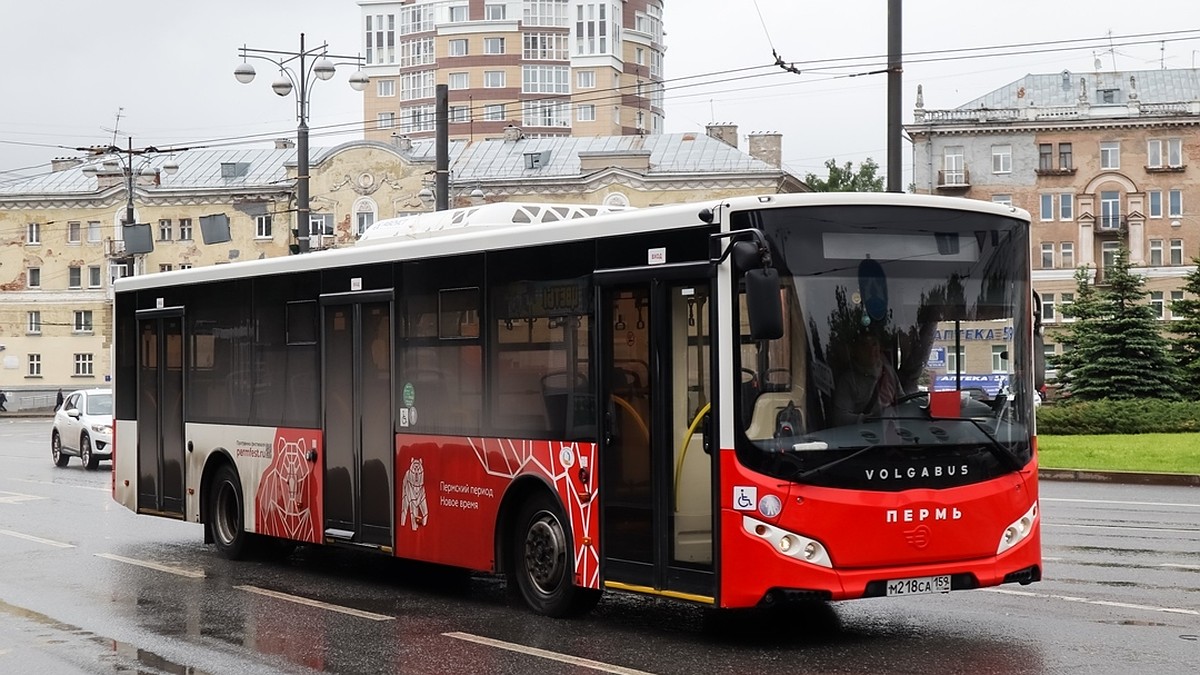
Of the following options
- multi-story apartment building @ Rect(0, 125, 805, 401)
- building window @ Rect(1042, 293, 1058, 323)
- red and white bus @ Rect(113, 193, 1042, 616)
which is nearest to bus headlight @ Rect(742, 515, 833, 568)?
red and white bus @ Rect(113, 193, 1042, 616)

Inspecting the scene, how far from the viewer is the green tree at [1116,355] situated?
4906 cm

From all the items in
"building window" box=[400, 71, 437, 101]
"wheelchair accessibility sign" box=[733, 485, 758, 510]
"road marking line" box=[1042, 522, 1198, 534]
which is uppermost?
"building window" box=[400, 71, 437, 101]

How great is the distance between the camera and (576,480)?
11.5 metres

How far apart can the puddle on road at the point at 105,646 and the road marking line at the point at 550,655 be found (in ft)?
5.95

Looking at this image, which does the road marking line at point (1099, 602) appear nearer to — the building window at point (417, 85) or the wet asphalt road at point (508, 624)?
the wet asphalt road at point (508, 624)

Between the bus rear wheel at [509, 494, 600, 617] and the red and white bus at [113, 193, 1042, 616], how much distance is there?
0.06 ft

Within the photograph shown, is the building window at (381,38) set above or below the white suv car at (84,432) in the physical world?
above

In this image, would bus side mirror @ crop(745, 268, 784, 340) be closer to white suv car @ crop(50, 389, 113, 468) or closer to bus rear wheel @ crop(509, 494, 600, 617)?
bus rear wheel @ crop(509, 494, 600, 617)

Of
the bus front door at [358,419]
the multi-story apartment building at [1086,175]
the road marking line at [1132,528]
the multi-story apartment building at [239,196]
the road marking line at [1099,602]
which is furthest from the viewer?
the multi-story apartment building at [1086,175]

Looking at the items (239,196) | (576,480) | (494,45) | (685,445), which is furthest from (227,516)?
(494,45)

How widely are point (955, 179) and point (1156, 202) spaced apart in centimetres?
1125

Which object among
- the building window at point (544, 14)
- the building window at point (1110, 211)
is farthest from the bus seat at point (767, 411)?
the building window at point (544, 14)

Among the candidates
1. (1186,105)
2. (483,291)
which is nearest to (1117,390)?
(483,291)

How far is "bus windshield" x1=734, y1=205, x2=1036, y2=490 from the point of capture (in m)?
10.2
